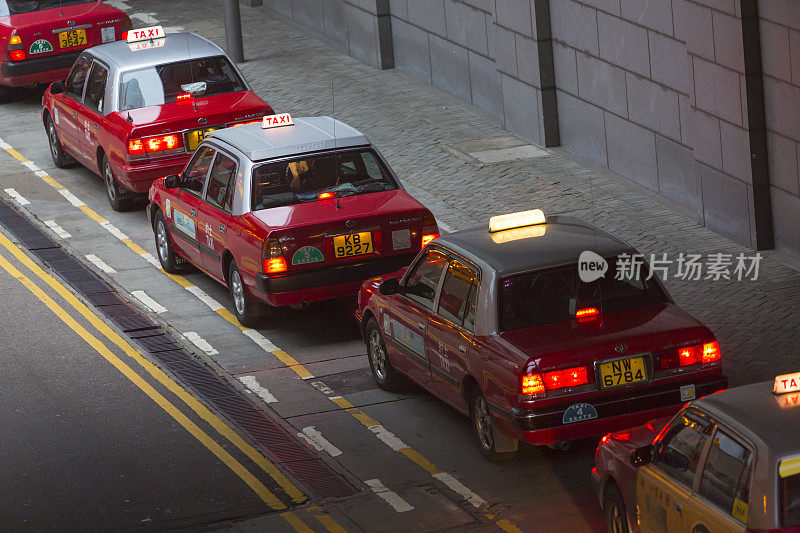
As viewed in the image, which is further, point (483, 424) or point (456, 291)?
point (456, 291)

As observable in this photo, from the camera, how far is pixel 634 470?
318 inches

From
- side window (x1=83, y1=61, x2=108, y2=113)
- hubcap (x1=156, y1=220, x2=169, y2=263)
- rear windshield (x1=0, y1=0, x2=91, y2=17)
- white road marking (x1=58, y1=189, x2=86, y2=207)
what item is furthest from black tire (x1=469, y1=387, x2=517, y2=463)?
rear windshield (x1=0, y1=0, x2=91, y2=17)

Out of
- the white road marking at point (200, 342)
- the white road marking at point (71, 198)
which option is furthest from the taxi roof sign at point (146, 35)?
the white road marking at point (200, 342)

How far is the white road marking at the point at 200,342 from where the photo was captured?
44.0ft

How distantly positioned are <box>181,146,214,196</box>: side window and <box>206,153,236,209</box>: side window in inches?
7.6

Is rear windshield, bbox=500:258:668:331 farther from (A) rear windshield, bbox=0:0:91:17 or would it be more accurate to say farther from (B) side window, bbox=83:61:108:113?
(A) rear windshield, bbox=0:0:91:17

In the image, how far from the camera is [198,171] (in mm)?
14750

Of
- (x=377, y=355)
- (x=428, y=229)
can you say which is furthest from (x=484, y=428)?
(x=428, y=229)

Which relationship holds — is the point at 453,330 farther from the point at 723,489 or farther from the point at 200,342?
the point at 200,342

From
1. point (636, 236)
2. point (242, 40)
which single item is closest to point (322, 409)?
point (636, 236)

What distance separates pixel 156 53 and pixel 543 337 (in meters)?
9.77

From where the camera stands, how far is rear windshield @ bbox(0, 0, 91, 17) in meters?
22.9

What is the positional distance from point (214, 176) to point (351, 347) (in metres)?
2.30

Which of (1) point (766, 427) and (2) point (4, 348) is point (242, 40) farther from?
(1) point (766, 427)
